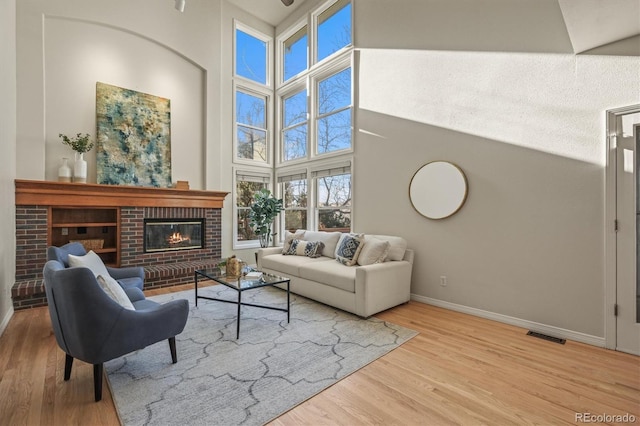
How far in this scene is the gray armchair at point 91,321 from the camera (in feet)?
5.55

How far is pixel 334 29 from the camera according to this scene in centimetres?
534

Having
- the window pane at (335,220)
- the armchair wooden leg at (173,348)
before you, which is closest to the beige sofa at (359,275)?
the window pane at (335,220)

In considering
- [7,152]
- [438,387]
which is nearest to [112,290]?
[438,387]

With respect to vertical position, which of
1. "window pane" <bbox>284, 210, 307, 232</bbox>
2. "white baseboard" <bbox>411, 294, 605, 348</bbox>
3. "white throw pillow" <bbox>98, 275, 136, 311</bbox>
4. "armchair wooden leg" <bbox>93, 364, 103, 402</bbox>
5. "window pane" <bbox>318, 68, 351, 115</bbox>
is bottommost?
"white baseboard" <bbox>411, 294, 605, 348</bbox>

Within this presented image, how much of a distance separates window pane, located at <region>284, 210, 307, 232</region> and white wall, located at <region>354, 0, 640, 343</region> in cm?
203

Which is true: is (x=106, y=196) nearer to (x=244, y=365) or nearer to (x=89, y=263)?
(x=89, y=263)

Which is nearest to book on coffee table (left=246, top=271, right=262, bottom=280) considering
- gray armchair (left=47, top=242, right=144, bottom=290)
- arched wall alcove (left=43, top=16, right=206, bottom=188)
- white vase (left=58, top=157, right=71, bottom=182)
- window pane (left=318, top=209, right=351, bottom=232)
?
gray armchair (left=47, top=242, right=144, bottom=290)

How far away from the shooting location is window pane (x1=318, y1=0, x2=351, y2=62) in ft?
16.7

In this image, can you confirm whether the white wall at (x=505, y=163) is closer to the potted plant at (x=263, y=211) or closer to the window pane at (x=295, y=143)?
the window pane at (x=295, y=143)

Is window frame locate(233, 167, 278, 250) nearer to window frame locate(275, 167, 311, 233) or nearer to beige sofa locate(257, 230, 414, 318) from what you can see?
window frame locate(275, 167, 311, 233)

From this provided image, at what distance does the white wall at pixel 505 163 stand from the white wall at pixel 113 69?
3.32m

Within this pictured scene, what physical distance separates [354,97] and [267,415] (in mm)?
4350

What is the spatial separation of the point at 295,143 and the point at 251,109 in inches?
49.5

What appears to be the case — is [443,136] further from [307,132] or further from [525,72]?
[307,132]
